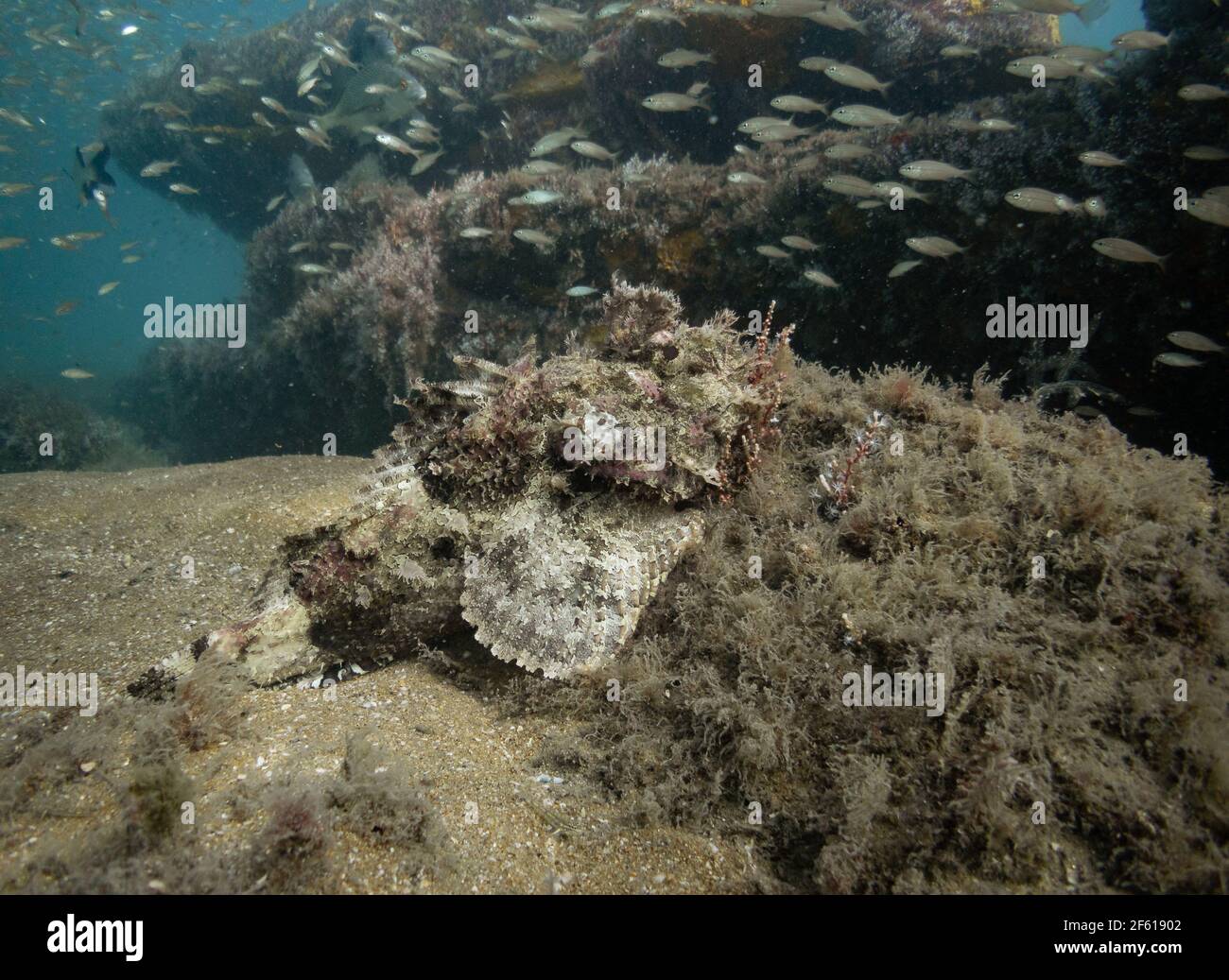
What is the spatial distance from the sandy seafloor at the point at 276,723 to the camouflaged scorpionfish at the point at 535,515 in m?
0.39

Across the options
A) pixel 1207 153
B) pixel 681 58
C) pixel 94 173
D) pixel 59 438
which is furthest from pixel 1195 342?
pixel 59 438

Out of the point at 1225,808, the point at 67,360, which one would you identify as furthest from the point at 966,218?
the point at 67,360

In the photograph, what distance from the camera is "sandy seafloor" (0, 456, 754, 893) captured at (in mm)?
2588

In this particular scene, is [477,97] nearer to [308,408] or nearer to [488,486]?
[308,408]

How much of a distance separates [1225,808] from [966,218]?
621cm

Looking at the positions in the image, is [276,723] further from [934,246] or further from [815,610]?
[934,246]

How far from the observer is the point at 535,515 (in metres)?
3.65

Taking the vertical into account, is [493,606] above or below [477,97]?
below

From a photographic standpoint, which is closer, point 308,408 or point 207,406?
point 308,408

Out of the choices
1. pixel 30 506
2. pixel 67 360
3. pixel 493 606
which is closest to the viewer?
pixel 493 606

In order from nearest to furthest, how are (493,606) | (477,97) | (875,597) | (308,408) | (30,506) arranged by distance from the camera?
(875,597) < (493,606) < (30,506) < (308,408) < (477,97)

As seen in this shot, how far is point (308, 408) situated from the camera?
12562mm

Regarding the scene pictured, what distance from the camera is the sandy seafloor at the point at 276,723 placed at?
259cm
